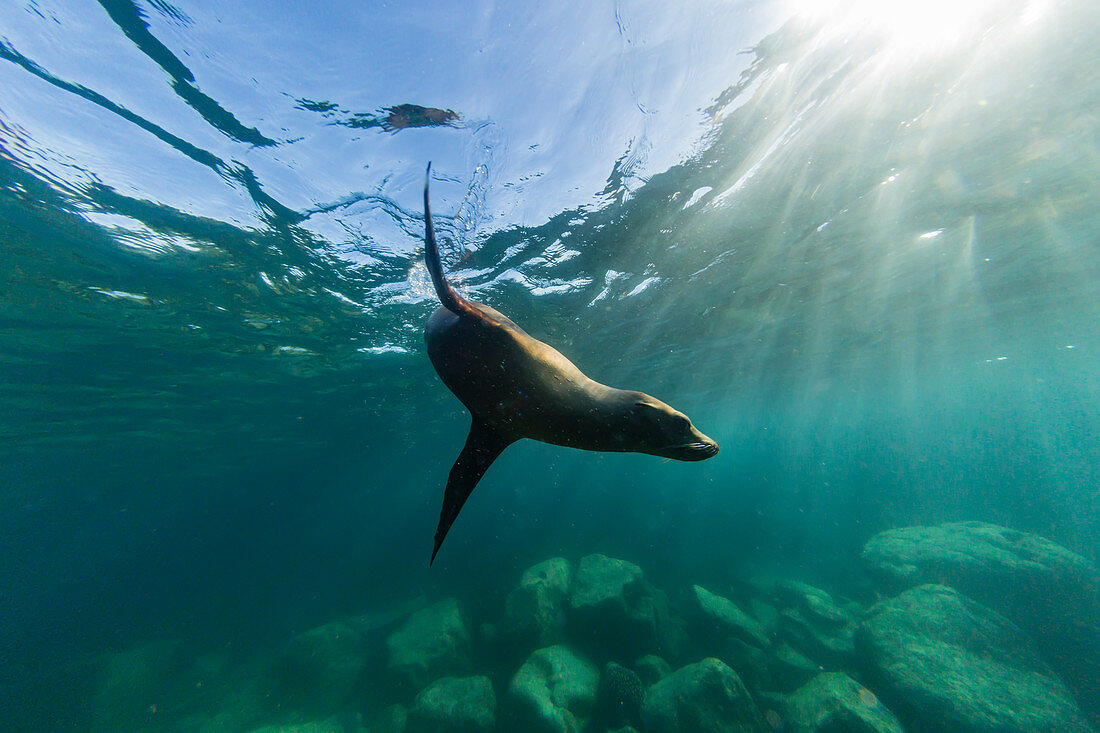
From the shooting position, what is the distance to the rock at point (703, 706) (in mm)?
6383

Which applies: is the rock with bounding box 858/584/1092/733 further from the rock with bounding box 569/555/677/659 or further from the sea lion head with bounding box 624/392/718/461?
the sea lion head with bounding box 624/392/718/461

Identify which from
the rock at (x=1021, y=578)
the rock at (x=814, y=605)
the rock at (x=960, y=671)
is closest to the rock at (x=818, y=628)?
the rock at (x=814, y=605)

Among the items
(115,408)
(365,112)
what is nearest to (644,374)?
(365,112)

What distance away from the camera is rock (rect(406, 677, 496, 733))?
701cm

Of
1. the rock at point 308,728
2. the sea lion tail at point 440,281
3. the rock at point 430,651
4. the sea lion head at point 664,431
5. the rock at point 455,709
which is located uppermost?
the sea lion tail at point 440,281

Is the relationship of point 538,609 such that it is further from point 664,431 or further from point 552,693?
point 664,431

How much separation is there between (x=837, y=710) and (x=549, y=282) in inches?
401

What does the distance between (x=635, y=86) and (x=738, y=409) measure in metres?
35.3

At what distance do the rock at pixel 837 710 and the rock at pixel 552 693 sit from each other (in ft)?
11.9

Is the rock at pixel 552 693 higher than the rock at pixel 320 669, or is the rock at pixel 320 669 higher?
the rock at pixel 552 693

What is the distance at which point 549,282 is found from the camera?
34.2 ft

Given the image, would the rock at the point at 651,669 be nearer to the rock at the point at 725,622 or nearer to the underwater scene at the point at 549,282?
the underwater scene at the point at 549,282

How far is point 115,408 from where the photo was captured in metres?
15.7

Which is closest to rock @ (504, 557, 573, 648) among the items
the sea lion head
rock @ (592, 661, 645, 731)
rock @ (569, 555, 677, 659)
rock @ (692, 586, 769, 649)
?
rock @ (569, 555, 677, 659)
